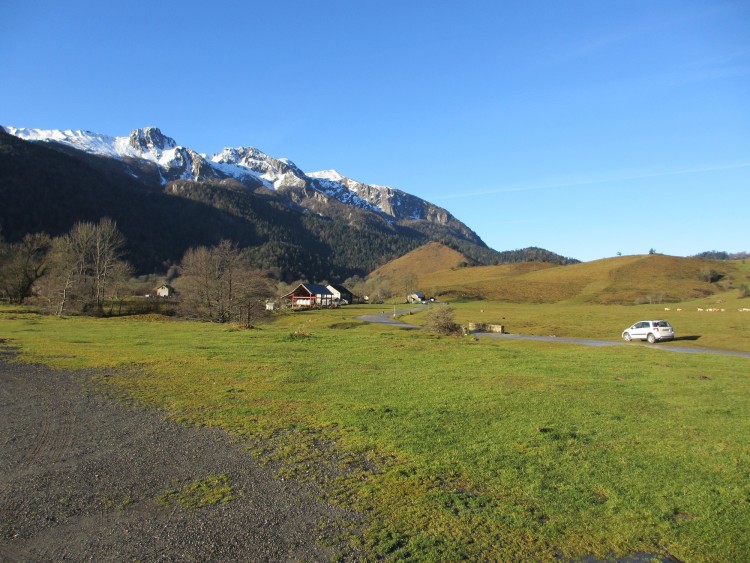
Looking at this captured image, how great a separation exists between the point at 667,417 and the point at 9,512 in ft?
45.8

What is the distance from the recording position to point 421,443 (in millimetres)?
9945

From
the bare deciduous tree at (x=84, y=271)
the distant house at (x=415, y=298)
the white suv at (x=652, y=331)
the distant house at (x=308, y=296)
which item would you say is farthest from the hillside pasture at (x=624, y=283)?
the bare deciduous tree at (x=84, y=271)

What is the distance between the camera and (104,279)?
72.3m

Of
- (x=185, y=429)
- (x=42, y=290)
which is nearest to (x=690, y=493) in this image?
(x=185, y=429)

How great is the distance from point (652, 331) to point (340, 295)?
128 meters

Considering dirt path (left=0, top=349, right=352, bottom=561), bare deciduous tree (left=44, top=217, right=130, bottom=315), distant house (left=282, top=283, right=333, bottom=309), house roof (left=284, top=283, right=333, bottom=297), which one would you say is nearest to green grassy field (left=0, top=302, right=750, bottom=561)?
dirt path (left=0, top=349, right=352, bottom=561)

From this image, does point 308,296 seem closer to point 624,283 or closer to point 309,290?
point 309,290

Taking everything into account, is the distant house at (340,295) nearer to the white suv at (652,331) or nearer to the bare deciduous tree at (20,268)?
the bare deciduous tree at (20,268)

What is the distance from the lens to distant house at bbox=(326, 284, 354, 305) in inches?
6142

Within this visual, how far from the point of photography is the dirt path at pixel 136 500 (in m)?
5.89

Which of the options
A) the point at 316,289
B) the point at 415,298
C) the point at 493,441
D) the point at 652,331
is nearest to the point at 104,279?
the point at 652,331

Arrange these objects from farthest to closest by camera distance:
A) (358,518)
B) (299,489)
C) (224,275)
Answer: (224,275) < (299,489) < (358,518)

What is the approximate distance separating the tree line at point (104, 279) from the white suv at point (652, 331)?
39054 mm

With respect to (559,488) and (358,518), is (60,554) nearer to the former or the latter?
(358,518)
